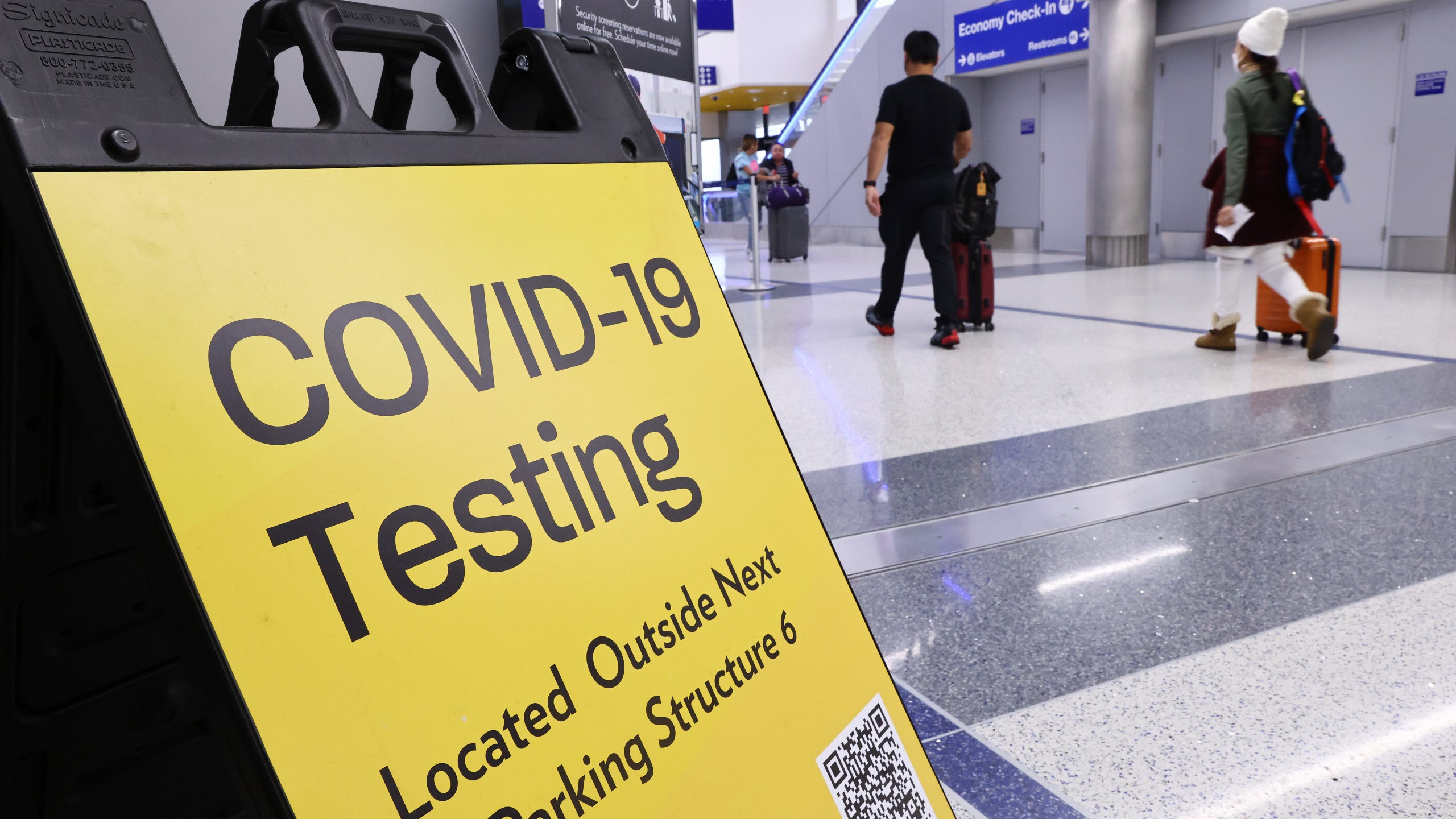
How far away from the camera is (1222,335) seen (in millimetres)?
4148

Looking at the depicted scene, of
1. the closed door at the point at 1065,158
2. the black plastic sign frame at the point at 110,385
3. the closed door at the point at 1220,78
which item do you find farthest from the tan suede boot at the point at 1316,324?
the closed door at the point at 1065,158

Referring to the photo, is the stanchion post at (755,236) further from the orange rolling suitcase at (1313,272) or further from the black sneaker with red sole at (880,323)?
the orange rolling suitcase at (1313,272)

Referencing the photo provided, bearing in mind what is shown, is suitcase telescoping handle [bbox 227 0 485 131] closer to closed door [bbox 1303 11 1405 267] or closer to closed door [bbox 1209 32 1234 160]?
closed door [bbox 1303 11 1405 267]

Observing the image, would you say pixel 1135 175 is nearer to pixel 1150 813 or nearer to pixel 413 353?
pixel 1150 813

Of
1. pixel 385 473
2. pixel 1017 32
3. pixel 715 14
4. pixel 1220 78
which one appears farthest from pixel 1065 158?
pixel 385 473

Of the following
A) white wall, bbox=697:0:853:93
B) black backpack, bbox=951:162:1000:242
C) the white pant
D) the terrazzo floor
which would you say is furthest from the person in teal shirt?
white wall, bbox=697:0:853:93

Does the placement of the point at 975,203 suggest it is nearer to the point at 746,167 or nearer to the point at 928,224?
the point at 928,224

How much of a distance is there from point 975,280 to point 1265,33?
1738mm

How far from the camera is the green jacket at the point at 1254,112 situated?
12.5 feet

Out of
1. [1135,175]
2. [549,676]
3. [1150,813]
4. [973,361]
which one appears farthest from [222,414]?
[1135,175]

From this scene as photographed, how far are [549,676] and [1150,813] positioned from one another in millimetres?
879

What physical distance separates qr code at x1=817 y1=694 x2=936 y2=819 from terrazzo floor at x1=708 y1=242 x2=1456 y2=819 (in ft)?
1.26

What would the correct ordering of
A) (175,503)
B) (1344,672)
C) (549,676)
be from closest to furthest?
(175,503), (549,676), (1344,672)

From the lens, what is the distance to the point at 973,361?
422 centimetres
